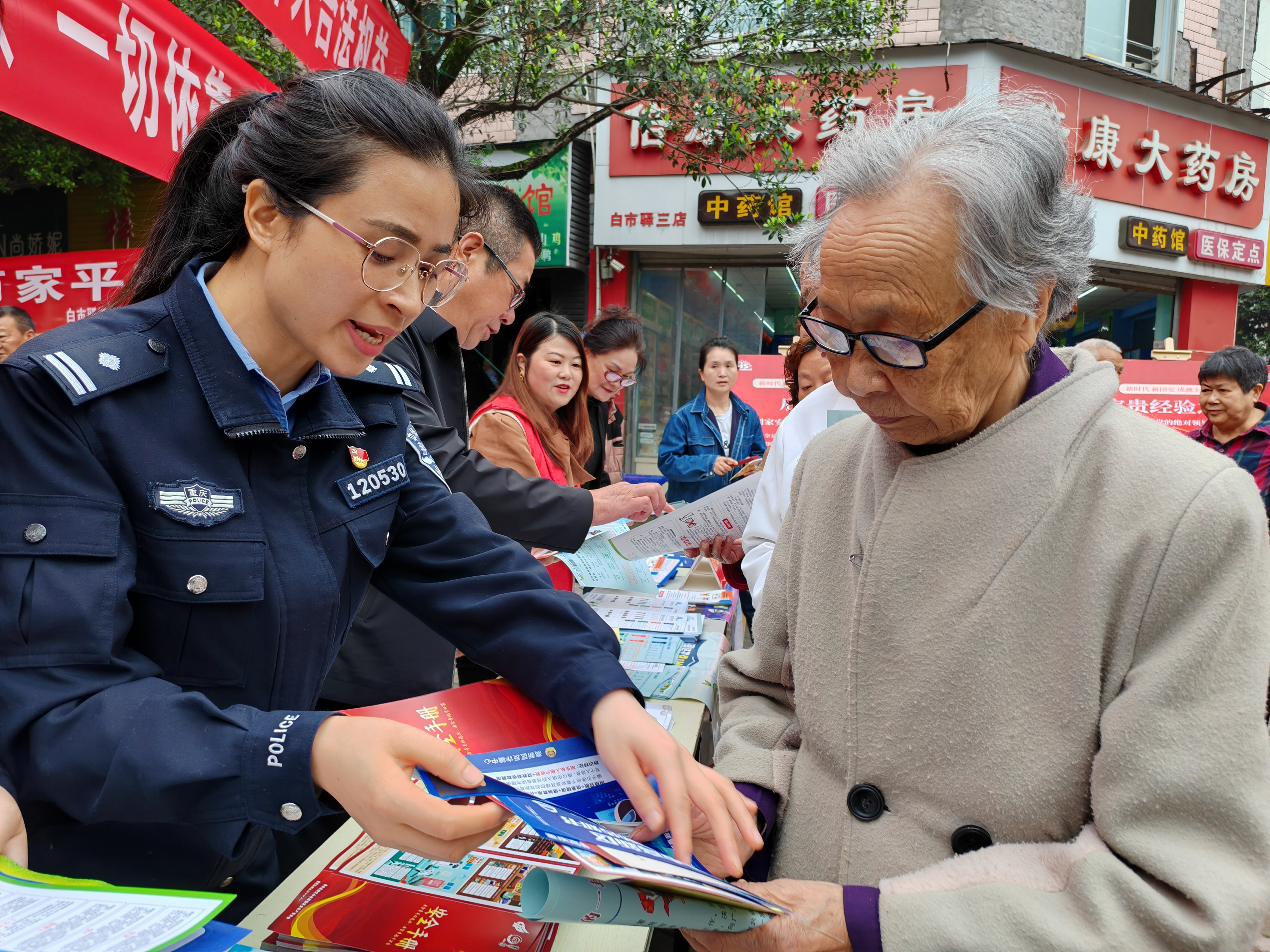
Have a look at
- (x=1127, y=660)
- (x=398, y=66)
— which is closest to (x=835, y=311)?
(x=1127, y=660)

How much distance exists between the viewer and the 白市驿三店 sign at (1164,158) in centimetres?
920

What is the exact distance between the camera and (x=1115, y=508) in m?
0.97

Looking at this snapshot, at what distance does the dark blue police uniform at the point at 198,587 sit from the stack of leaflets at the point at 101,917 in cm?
→ 7

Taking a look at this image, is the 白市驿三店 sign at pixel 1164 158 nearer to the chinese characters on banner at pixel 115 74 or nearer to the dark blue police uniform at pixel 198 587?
the chinese characters on banner at pixel 115 74

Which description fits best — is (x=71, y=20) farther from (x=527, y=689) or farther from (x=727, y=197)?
(x=727, y=197)

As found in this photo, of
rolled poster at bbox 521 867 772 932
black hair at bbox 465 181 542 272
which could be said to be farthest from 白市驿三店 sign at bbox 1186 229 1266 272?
rolled poster at bbox 521 867 772 932

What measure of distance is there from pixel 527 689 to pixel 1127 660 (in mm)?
760

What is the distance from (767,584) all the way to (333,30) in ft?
9.19

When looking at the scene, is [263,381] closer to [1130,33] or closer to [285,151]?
[285,151]

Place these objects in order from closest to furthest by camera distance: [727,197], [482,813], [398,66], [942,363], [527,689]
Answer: [482,813], [942,363], [527,689], [398,66], [727,197]

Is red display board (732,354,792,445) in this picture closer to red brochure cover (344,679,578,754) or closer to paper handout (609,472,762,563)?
paper handout (609,472,762,563)

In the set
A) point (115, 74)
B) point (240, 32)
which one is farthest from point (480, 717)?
point (240, 32)

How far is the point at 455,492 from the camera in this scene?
189 cm

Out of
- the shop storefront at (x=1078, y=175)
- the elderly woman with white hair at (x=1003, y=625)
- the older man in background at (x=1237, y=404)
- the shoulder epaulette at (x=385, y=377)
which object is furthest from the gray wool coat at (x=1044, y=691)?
the shop storefront at (x=1078, y=175)
